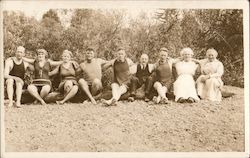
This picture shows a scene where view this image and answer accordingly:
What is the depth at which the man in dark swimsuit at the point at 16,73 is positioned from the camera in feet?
7.16

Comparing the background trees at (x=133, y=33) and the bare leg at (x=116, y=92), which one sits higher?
the background trees at (x=133, y=33)

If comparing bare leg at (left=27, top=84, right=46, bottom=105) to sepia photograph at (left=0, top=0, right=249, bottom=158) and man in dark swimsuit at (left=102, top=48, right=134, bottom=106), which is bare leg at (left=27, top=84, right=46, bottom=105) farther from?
man in dark swimsuit at (left=102, top=48, right=134, bottom=106)

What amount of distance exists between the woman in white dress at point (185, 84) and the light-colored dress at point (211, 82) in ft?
0.12

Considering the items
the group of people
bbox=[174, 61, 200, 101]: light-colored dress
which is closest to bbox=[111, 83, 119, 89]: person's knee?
the group of people

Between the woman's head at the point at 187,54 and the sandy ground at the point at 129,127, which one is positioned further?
the woman's head at the point at 187,54

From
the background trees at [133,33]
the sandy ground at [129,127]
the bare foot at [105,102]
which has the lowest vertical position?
the sandy ground at [129,127]

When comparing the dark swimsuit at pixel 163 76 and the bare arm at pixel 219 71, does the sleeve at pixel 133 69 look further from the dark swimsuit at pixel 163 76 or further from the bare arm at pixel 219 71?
the bare arm at pixel 219 71

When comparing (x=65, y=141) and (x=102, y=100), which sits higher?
(x=102, y=100)

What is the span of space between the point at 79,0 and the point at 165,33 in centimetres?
48

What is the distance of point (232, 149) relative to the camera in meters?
2.20

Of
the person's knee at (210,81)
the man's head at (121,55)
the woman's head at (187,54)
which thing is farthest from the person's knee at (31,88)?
the person's knee at (210,81)

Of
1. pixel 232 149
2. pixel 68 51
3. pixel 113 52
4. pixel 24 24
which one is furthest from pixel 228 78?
pixel 24 24

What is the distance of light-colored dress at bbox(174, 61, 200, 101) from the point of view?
7.35 ft

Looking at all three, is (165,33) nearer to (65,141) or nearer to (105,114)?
(105,114)
